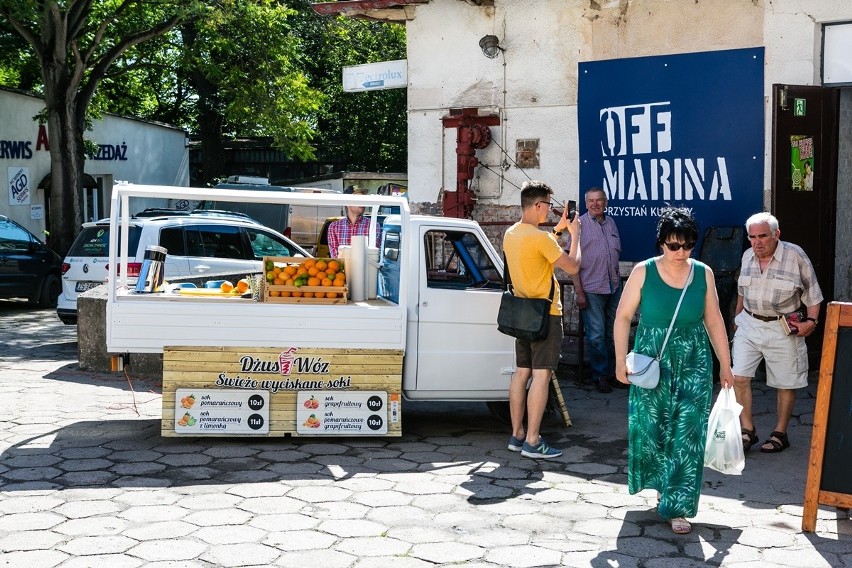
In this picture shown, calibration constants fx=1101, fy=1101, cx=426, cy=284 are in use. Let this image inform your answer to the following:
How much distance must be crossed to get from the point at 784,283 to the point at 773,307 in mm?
188

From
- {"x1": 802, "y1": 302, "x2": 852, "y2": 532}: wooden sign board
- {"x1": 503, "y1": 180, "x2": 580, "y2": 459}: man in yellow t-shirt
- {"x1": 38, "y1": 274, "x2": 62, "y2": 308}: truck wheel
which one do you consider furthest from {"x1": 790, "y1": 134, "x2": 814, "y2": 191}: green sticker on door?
{"x1": 38, "y1": 274, "x2": 62, "y2": 308}: truck wheel

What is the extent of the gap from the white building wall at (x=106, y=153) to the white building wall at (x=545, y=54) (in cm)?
1450

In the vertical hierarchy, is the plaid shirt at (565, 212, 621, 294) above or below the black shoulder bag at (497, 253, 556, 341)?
above

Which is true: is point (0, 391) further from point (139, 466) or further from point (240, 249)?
point (240, 249)

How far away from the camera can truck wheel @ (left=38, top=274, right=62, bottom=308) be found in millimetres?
17938

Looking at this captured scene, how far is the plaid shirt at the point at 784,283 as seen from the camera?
7512mm

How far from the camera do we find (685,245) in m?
5.94

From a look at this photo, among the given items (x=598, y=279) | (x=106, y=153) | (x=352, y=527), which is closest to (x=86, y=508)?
(x=352, y=527)

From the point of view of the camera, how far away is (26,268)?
17531 millimetres

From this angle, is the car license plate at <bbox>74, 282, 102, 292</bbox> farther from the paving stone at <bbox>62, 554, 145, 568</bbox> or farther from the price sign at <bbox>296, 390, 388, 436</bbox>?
the paving stone at <bbox>62, 554, 145, 568</bbox>

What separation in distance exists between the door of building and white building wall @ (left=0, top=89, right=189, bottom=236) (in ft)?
60.6

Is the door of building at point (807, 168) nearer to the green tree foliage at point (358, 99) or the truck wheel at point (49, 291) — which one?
the truck wheel at point (49, 291)

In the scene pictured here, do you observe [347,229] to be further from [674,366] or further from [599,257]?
[674,366]

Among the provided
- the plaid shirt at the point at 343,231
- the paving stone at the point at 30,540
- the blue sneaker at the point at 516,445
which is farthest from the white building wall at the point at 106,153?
the paving stone at the point at 30,540
